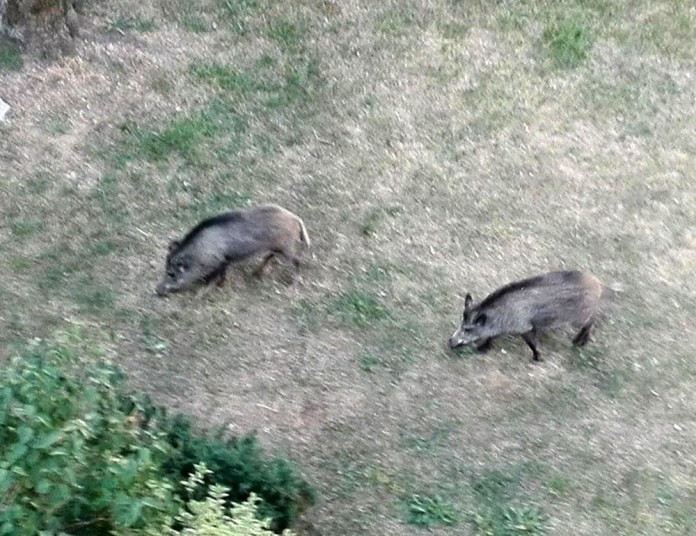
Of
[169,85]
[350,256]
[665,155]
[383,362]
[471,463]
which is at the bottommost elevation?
[471,463]

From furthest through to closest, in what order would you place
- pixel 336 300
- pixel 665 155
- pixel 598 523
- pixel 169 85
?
pixel 169 85
pixel 665 155
pixel 336 300
pixel 598 523

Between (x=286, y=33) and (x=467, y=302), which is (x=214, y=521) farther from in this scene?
(x=286, y=33)

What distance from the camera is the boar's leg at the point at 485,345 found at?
20.4ft

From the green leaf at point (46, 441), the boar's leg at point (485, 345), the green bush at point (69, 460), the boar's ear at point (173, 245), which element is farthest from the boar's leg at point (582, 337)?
the green leaf at point (46, 441)

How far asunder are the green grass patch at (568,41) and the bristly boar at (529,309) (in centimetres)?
382

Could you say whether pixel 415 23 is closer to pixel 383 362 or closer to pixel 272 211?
pixel 272 211

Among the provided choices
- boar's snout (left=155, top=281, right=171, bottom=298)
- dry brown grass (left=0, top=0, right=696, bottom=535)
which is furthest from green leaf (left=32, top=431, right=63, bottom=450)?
boar's snout (left=155, top=281, right=171, bottom=298)

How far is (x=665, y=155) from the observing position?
26.6 feet

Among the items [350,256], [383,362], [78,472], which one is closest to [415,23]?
[350,256]

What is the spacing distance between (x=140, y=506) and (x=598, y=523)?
2.90m

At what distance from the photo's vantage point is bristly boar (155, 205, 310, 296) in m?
6.60

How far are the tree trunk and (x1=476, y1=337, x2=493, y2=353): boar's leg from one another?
5.31 meters

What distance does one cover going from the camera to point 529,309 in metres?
6.11

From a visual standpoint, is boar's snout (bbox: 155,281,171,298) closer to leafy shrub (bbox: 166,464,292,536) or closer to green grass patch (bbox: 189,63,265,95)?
green grass patch (bbox: 189,63,265,95)
